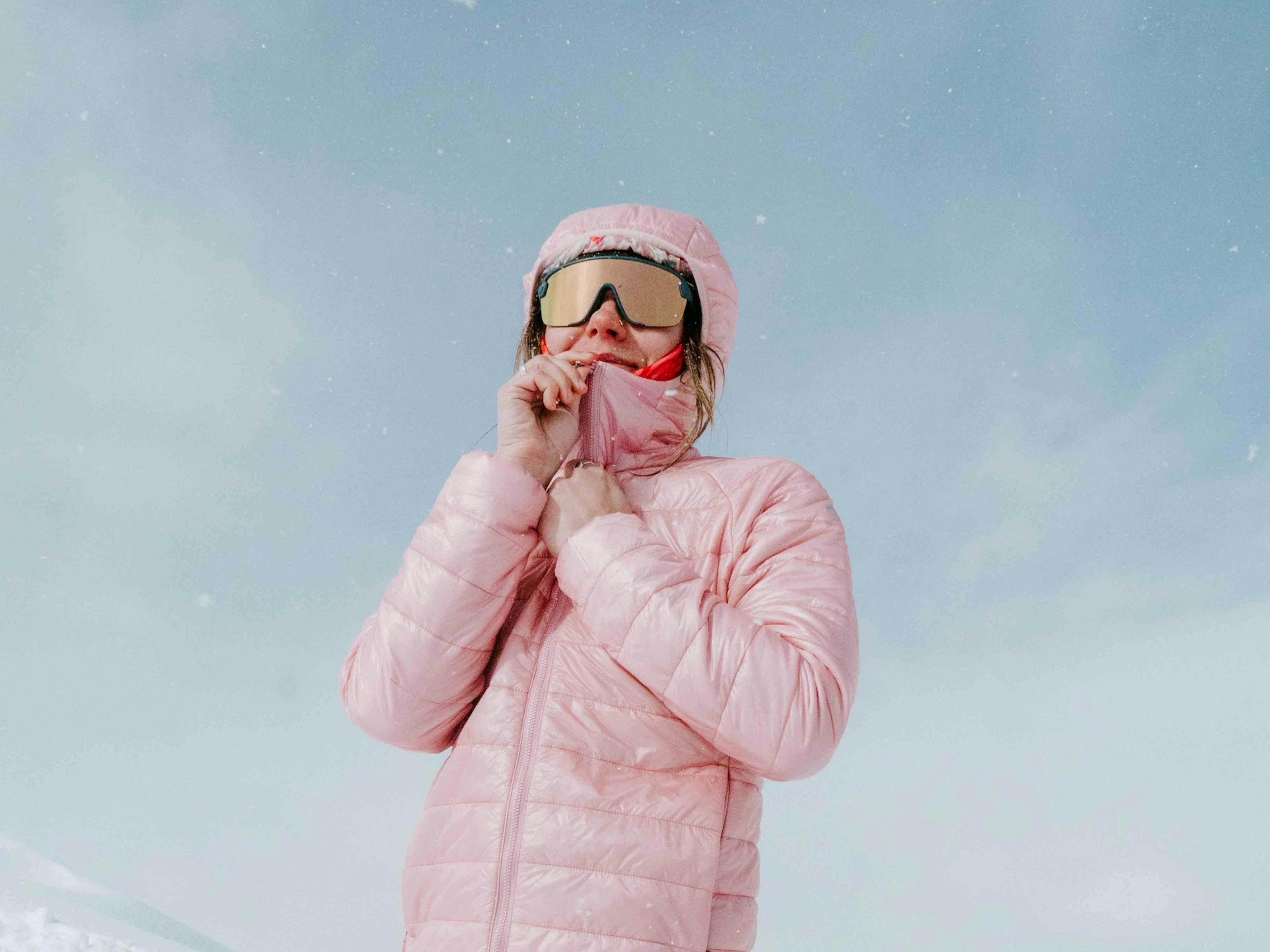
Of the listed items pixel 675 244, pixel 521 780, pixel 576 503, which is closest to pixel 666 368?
pixel 675 244

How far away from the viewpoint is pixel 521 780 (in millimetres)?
1754

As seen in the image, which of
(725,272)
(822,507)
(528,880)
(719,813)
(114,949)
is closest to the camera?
(528,880)

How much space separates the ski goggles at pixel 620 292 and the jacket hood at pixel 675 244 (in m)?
0.08

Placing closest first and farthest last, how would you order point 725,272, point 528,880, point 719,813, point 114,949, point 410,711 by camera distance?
point 528,880 < point 719,813 < point 410,711 < point 725,272 < point 114,949

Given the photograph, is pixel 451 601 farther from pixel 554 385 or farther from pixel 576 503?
pixel 554 385

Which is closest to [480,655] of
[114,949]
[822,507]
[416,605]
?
[416,605]

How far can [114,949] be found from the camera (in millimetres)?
4328

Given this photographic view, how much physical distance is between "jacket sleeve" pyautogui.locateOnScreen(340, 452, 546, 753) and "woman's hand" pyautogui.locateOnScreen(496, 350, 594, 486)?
8cm

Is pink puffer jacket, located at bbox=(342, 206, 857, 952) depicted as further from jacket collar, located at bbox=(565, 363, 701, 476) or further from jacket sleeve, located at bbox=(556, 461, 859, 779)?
jacket collar, located at bbox=(565, 363, 701, 476)

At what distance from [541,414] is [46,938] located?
408cm

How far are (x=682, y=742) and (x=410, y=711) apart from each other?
573 millimetres

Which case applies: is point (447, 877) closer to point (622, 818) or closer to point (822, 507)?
point (622, 818)

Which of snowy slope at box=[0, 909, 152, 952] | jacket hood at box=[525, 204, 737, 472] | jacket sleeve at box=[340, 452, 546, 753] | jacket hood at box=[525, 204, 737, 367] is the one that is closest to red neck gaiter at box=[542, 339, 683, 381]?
jacket hood at box=[525, 204, 737, 472]

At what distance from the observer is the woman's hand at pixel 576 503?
1925 mm
